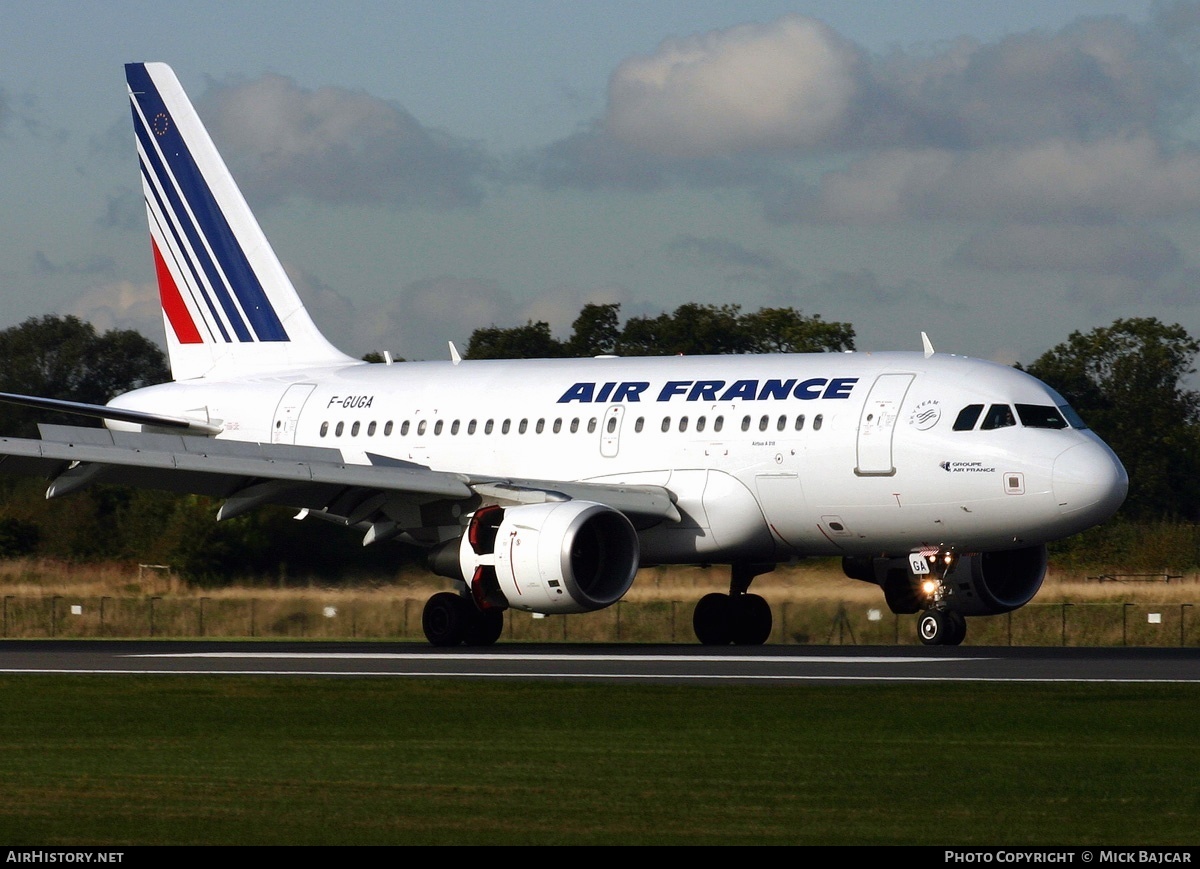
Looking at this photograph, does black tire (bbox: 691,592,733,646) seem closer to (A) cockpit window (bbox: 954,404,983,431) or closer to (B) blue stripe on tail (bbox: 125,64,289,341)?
(A) cockpit window (bbox: 954,404,983,431)

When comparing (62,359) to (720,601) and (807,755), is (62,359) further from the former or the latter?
(807,755)

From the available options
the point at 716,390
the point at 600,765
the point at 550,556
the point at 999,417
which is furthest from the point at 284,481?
the point at 600,765

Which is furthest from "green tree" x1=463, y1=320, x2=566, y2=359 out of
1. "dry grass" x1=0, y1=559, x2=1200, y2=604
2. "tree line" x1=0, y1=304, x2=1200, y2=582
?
"dry grass" x1=0, y1=559, x2=1200, y2=604

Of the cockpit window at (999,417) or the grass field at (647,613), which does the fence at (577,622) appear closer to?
the grass field at (647,613)

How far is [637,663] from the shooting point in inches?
1085

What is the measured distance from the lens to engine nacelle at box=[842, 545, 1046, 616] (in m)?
32.4

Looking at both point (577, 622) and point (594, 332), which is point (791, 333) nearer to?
point (594, 332)

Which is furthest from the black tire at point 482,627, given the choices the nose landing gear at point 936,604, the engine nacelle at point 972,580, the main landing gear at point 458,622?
the nose landing gear at point 936,604

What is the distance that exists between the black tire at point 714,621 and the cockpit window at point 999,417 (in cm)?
630

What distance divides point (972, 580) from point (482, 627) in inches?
303

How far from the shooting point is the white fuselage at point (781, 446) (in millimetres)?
30281

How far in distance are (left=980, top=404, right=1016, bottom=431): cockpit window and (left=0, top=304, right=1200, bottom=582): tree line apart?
51.0 feet

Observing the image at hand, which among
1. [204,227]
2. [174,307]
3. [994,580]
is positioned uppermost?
[204,227]

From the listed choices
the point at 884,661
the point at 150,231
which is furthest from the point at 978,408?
the point at 150,231
